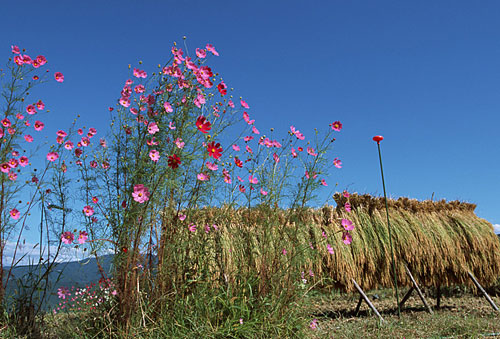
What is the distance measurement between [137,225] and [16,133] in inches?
61.0

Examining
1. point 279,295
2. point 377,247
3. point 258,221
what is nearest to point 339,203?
point 377,247

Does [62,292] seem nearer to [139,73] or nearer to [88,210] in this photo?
[88,210]

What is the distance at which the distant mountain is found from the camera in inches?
117

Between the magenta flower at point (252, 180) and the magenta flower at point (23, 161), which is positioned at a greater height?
the magenta flower at point (23, 161)

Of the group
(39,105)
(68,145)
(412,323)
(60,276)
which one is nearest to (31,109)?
(39,105)

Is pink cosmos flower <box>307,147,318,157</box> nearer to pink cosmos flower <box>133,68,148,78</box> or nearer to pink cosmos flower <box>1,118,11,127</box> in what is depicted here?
pink cosmos flower <box>133,68,148,78</box>

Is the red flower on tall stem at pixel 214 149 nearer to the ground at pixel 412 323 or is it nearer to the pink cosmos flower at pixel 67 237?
the pink cosmos flower at pixel 67 237

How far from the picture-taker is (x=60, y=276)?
3326 millimetres

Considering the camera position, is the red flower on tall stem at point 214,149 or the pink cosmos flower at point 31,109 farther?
the pink cosmos flower at point 31,109

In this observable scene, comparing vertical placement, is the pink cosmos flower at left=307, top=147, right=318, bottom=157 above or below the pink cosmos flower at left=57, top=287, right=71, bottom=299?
above

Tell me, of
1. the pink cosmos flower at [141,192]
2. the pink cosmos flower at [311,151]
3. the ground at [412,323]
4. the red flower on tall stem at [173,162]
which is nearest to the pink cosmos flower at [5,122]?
the pink cosmos flower at [141,192]

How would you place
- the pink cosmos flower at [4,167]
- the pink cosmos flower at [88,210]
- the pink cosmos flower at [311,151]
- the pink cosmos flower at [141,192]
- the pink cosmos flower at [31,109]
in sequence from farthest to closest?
1. the pink cosmos flower at [31,109]
2. the pink cosmos flower at [311,151]
3. the pink cosmos flower at [4,167]
4. the pink cosmos flower at [88,210]
5. the pink cosmos flower at [141,192]

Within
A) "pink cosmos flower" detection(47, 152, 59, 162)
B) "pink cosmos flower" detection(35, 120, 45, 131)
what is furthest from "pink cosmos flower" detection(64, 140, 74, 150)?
"pink cosmos flower" detection(35, 120, 45, 131)

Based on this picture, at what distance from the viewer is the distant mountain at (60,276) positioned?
9.73 feet
